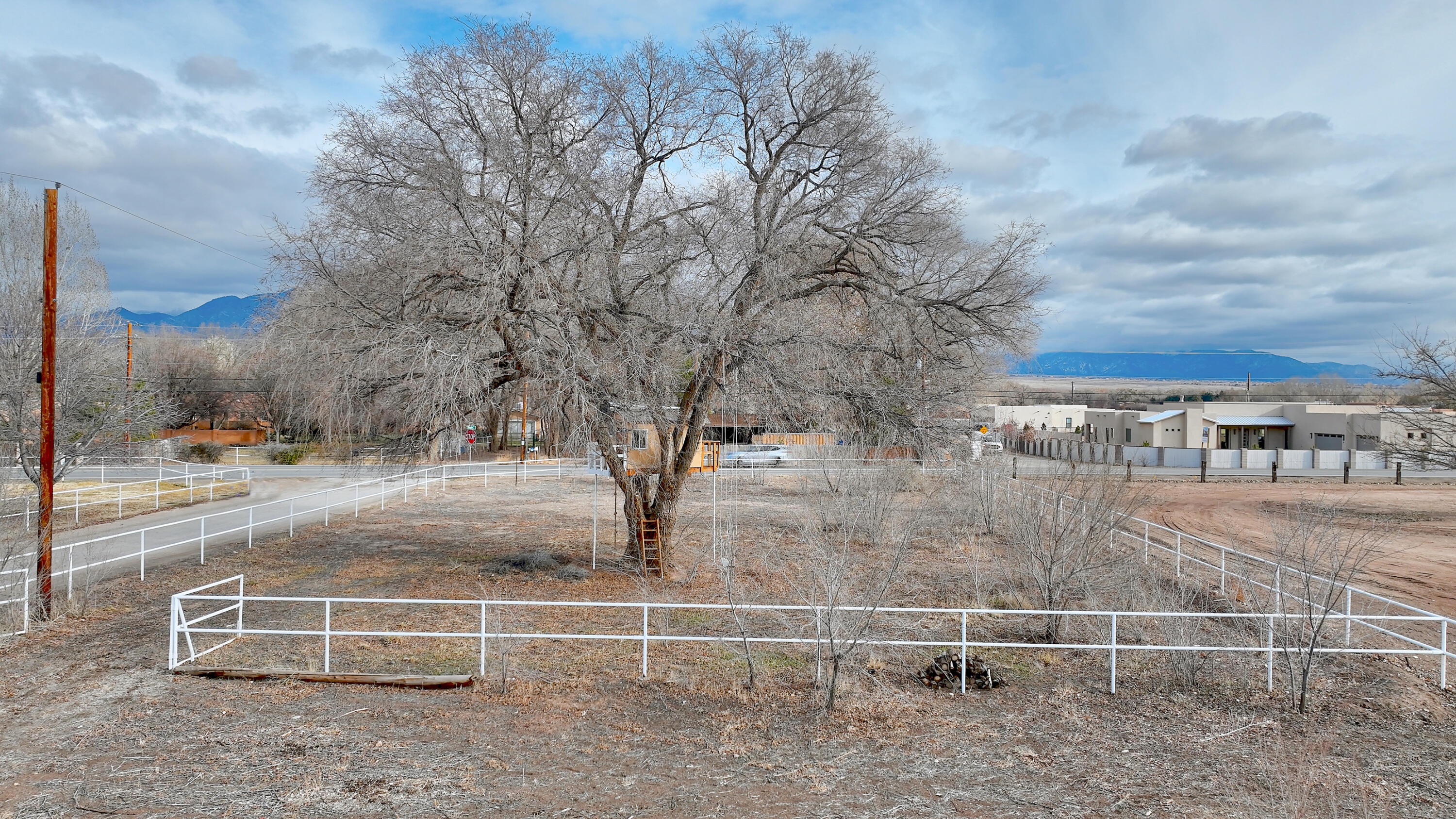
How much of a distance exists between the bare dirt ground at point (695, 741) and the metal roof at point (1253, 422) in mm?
56719

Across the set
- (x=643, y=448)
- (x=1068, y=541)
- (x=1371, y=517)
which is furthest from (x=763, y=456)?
(x=1068, y=541)

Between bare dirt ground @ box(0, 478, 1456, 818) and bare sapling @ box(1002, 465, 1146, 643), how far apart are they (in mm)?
1541

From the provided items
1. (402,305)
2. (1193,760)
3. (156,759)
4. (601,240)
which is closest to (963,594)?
(1193,760)

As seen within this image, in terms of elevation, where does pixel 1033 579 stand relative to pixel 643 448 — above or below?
below

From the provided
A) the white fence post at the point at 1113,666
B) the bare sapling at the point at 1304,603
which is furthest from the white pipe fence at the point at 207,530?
the bare sapling at the point at 1304,603

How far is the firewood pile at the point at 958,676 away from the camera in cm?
1009

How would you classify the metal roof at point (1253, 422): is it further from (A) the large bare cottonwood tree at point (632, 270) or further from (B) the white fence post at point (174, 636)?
(B) the white fence post at point (174, 636)

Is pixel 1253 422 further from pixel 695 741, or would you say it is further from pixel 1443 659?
pixel 695 741

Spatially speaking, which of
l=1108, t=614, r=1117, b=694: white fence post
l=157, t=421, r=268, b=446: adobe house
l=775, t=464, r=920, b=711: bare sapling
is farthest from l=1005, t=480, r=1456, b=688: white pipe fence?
l=157, t=421, r=268, b=446: adobe house

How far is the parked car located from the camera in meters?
43.5

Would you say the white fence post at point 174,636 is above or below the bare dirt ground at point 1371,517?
above

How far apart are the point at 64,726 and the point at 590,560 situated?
10.9m

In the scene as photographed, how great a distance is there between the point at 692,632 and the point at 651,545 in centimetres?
447

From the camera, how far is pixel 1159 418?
5953 cm
